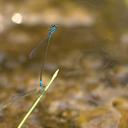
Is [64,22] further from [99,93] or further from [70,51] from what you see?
[99,93]

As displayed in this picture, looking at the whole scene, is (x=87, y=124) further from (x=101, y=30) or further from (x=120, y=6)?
(x=120, y=6)

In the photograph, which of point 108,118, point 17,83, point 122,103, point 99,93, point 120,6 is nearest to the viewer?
point 108,118

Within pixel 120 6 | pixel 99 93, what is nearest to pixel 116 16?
pixel 120 6

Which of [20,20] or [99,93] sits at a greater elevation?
[20,20]

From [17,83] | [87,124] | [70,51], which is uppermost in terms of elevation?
[70,51]

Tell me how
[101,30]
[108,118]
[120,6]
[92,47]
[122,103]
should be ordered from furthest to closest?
[120,6] < [101,30] < [92,47] < [122,103] < [108,118]

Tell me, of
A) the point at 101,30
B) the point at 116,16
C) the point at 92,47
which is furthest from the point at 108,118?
the point at 116,16

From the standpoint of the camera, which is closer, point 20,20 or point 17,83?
point 17,83
